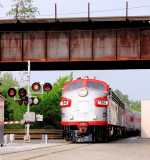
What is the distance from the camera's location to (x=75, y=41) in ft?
87.2

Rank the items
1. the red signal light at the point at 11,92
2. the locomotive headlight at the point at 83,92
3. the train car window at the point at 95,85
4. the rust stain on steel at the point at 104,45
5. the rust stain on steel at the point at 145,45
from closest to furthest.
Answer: the locomotive headlight at the point at 83,92 → the red signal light at the point at 11,92 → the train car window at the point at 95,85 → the rust stain on steel at the point at 145,45 → the rust stain on steel at the point at 104,45

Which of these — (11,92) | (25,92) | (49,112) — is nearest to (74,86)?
(25,92)

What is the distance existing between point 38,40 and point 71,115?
6418mm

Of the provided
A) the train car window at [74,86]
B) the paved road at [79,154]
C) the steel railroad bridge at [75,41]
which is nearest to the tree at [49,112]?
the steel railroad bridge at [75,41]

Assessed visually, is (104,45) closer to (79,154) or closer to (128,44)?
(128,44)

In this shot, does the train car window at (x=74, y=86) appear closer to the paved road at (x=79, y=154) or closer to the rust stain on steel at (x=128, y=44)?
the rust stain on steel at (x=128, y=44)

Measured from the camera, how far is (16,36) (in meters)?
27.0

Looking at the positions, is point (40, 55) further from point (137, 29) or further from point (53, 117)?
point (53, 117)

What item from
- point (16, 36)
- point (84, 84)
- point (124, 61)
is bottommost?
point (84, 84)

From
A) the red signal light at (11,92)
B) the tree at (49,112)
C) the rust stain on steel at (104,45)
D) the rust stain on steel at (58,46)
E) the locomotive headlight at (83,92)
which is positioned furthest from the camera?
the tree at (49,112)

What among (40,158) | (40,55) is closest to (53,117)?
(40,55)

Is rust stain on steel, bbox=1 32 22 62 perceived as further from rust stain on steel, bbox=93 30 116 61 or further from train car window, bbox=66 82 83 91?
rust stain on steel, bbox=93 30 116 61

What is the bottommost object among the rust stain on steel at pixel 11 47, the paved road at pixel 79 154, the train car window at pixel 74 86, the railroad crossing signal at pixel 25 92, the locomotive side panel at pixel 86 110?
the paved road at pixel 79 154

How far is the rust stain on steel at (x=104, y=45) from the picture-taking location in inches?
1032
